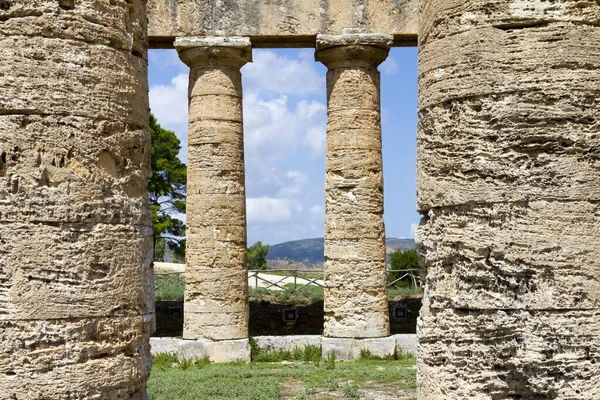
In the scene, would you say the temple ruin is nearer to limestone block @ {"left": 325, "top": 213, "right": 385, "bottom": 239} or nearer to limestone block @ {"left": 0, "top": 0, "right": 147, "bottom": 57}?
limestone block @ {"left": 0, "top": 0, "right": 147, "bottom": 57}

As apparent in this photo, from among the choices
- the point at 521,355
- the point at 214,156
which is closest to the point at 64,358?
the point at 521,355

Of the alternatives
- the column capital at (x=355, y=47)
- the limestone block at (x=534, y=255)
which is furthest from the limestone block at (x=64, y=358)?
the column capital at (x=355, y=47)

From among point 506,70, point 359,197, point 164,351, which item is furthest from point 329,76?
point 506,70

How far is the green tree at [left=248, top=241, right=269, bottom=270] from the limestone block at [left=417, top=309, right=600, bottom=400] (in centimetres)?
3963

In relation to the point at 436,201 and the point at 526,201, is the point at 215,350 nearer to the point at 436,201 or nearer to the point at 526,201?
the point at 436,201

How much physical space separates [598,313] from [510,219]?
879 millimetres

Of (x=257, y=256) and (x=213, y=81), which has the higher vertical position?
(x=213, y=81)

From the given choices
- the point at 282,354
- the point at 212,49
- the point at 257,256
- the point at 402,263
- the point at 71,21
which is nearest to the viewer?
the point at 71,21

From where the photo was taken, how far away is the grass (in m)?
13.8

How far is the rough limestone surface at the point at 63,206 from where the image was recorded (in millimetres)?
5820

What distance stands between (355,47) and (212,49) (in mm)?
3144

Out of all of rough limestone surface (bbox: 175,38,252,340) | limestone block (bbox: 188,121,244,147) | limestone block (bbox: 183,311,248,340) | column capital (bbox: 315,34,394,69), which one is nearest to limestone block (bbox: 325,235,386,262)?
rough limestone surface (bbox: 175,38,252,340)

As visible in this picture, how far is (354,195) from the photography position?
18.2 metres

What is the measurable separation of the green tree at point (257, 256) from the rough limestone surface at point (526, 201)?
39.7m
